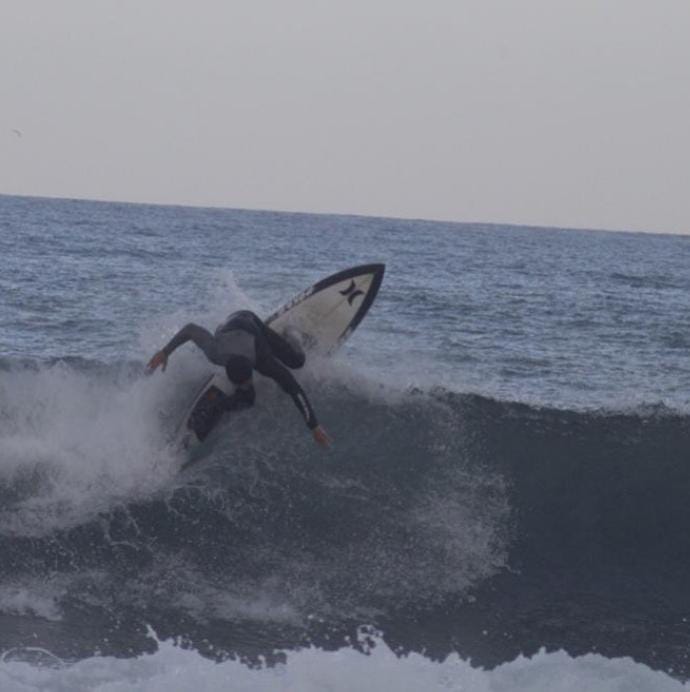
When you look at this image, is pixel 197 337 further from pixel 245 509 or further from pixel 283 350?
pixel 245 509

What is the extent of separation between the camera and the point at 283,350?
36.5 feet

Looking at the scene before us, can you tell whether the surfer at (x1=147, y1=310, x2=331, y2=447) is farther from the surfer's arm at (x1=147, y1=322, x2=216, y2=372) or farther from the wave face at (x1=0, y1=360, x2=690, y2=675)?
the wave face at (x1=0, y1=360, x2=690, y2=675)

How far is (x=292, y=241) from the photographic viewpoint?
51.5m

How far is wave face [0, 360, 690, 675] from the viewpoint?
9625 millimetres

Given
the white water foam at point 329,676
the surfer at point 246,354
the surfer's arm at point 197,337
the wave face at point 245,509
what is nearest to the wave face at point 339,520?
the wave face at point 245,509

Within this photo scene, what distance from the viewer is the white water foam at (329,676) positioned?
293 inches

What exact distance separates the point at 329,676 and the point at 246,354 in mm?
3798

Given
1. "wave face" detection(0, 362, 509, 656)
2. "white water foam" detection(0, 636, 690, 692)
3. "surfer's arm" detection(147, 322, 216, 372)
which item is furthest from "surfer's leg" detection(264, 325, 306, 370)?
"white water foam" detection(0, 636, 690, 692)

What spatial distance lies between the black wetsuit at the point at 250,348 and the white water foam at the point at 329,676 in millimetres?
3188

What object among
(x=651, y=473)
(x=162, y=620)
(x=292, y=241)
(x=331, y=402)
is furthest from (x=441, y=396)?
(x=292, y=241)

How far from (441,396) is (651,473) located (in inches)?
86.6

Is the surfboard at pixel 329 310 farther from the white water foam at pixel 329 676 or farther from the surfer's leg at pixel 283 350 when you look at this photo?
the white water foam at pixel 329 676

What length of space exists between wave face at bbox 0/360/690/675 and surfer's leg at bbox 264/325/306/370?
1.04 m

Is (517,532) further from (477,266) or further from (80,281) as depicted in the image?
(477,266)
